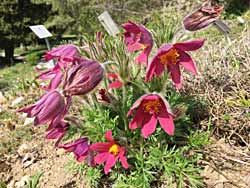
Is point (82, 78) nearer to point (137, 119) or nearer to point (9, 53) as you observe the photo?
point (137, 119)

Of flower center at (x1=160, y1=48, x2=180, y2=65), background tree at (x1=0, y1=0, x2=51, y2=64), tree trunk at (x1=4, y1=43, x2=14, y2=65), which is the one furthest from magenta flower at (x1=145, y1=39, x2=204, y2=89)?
tree trunk at (x1=4, y1=43, x2=14, y2=65)

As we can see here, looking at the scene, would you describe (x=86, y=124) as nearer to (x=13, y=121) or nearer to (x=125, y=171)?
(x=125, y=171)

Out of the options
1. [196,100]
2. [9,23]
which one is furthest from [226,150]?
[9,23]

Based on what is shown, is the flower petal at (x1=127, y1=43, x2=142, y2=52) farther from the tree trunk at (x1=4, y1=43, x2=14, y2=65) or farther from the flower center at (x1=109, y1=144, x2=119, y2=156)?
the tree trunk at (x1=4, y1=43, x2=14, y2=65)

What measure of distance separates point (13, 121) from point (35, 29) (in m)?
1.50

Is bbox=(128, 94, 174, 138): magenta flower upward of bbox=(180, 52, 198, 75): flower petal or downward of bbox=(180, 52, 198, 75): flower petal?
downward

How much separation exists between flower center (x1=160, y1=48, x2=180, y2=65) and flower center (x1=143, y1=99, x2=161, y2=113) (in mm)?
111

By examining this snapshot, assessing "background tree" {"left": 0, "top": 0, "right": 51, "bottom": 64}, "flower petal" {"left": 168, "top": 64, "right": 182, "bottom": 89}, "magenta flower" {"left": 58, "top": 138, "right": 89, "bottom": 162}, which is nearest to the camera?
"flower petal" {"left": 168, "top": 64, "right": 182, "bottom": 89}

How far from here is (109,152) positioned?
1.06 metres

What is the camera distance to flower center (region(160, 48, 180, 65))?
961 mm

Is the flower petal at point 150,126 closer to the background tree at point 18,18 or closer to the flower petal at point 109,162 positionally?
the flower petal at point 109,162

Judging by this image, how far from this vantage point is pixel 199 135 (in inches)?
45.4

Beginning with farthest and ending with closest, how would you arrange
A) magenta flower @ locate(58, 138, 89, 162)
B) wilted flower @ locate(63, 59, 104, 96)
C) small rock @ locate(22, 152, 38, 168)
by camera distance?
small rock @ locate(22, 152, 38, 168) → magenta flower @ locate(58, 138, 89, 162) → wilted flower @ locate(63, 59, 104, 96)

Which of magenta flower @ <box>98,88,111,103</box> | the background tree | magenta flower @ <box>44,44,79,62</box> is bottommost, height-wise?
the background tree
